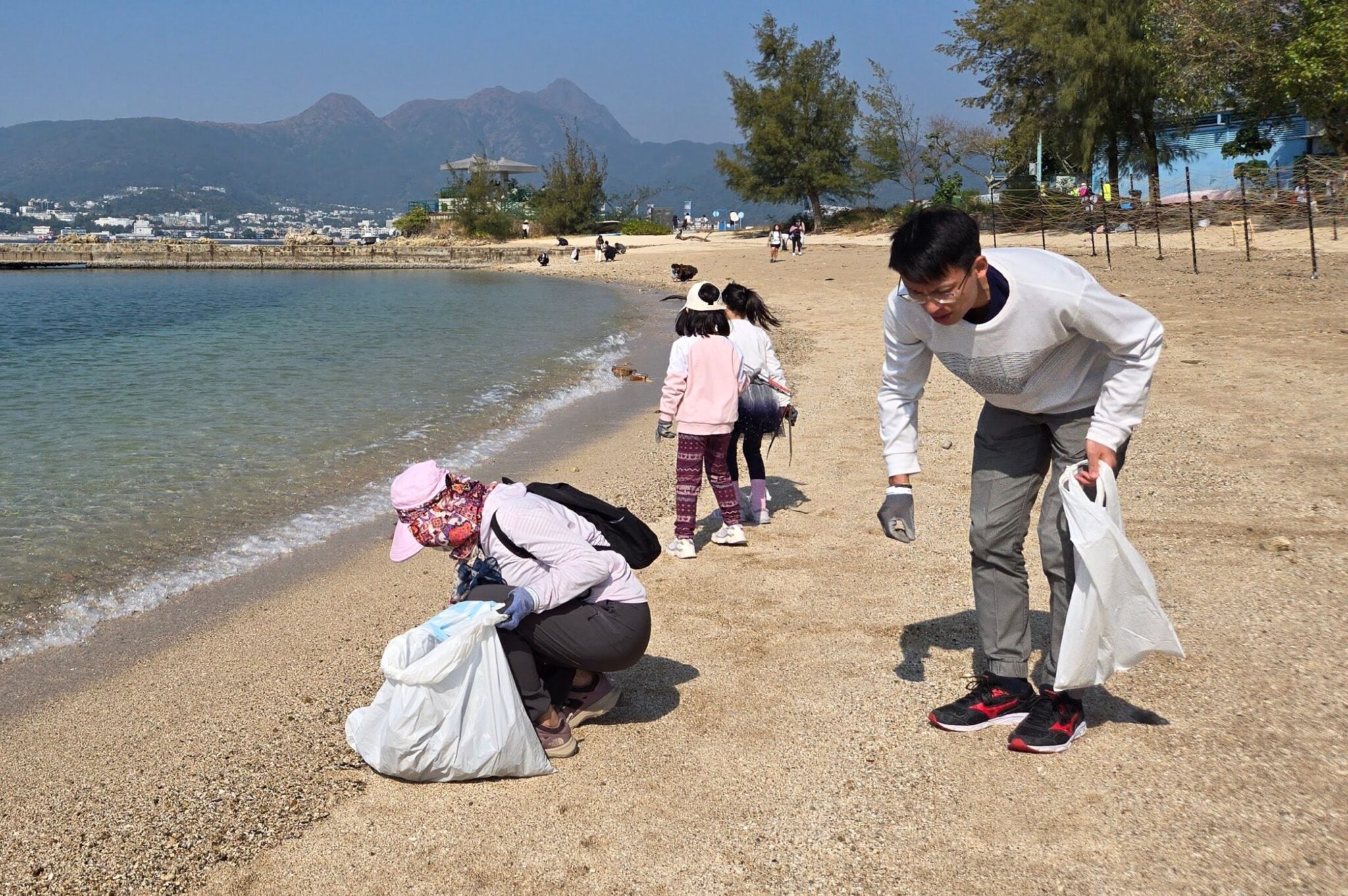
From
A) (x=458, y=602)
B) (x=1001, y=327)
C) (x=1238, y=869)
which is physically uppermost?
(x=1001, y=327)

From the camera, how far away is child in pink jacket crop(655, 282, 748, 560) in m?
6.10

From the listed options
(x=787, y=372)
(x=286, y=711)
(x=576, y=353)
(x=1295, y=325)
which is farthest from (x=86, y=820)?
(x=576, y=353)

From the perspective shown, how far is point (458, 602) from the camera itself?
3.63m

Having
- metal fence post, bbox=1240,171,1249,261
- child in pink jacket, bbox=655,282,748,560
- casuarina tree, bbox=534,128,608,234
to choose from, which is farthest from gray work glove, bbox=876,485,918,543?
casuarina tree, bbox=534,128,608,234

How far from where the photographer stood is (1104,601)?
338 cm

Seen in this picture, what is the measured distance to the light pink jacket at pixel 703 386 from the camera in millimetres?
6090

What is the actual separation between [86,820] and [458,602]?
1.45 metres

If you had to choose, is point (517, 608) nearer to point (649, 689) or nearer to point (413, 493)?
point (413, 493)

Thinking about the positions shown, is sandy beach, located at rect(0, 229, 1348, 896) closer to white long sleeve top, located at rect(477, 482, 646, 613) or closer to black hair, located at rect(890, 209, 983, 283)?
white long sleeve top, located at rect(477, 482, 646, 613)

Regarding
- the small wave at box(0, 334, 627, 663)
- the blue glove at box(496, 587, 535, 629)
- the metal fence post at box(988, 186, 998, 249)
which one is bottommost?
the small wave at box(0, 334, 627, 663)

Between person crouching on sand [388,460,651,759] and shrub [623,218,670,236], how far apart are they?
56.2 meters

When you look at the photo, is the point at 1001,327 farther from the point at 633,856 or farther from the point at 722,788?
the point at 633,856

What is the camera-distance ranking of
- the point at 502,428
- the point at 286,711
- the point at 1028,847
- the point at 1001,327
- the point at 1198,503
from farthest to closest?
the point at 502,428 → the point at 1198,503 → the point at 286,711 → the point at 1001,327 → the point at 1028,847

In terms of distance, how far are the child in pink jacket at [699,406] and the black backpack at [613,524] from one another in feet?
6.98
